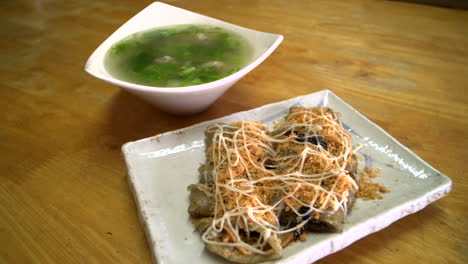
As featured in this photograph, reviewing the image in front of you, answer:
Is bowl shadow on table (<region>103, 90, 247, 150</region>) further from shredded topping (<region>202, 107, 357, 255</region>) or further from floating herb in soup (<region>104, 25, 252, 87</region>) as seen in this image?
shredded topping (<region>202, 107, 357, 255</region>)

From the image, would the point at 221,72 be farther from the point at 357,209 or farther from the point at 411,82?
the point at 411,82

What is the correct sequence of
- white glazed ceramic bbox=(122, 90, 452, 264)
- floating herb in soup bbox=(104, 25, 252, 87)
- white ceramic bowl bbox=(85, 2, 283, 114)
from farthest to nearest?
floating herb in soup bbox=(104, 25, 252, 87), white ceramic bowl bbox=(85, 2, 283, 114), white glazed ceramic bbox=(122, 90, 452, 264)

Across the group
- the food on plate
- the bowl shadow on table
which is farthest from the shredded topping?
the bowl shadow on table

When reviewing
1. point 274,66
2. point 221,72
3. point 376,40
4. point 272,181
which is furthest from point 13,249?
point 376,40

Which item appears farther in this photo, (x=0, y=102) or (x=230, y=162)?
(x=0, y=102)

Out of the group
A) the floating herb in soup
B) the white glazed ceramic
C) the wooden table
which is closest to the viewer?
the white glazed ceramic

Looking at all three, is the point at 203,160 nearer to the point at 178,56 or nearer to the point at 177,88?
the point at 177,88

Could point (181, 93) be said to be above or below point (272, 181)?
above

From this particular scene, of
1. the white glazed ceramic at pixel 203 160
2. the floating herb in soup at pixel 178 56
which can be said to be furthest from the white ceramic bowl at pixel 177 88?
the white glazed ceramic at pixel 203 160
